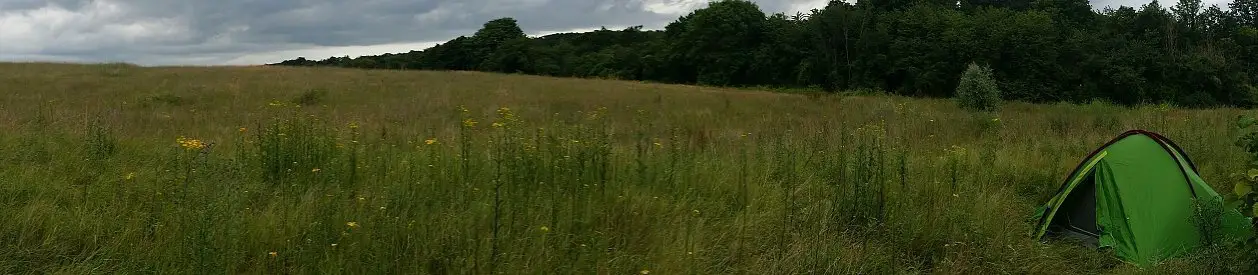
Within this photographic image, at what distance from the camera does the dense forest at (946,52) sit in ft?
162

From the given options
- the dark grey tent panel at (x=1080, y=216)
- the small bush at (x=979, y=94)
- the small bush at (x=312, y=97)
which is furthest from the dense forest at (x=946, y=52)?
the dark grey tent panel at (x=1080, y=216)

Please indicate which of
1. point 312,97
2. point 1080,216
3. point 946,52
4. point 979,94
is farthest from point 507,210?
point 946,52

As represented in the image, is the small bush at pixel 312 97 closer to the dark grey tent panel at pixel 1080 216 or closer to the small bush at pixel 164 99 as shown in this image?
the small bush at pixel 164 99

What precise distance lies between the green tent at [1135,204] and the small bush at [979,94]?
54.1ft

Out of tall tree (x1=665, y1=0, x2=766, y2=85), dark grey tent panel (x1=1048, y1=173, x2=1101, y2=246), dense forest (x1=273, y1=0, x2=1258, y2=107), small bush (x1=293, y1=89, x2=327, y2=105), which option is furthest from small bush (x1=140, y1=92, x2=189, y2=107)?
tall tree (x1=665, y1=0, x2=766, y2=85)

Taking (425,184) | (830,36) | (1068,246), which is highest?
(830,36)

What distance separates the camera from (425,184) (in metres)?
4.38

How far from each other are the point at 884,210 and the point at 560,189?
216 centimetres

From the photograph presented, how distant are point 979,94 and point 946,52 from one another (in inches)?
1380

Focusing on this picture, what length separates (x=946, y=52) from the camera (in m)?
52.2

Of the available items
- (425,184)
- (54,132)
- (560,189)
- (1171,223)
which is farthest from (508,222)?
(54,132)

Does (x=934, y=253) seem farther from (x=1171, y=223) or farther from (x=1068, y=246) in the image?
(x=1171, y=223)

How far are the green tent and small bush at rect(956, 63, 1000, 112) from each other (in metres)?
16.5

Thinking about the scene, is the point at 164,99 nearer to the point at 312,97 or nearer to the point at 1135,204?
the point at 312,97
